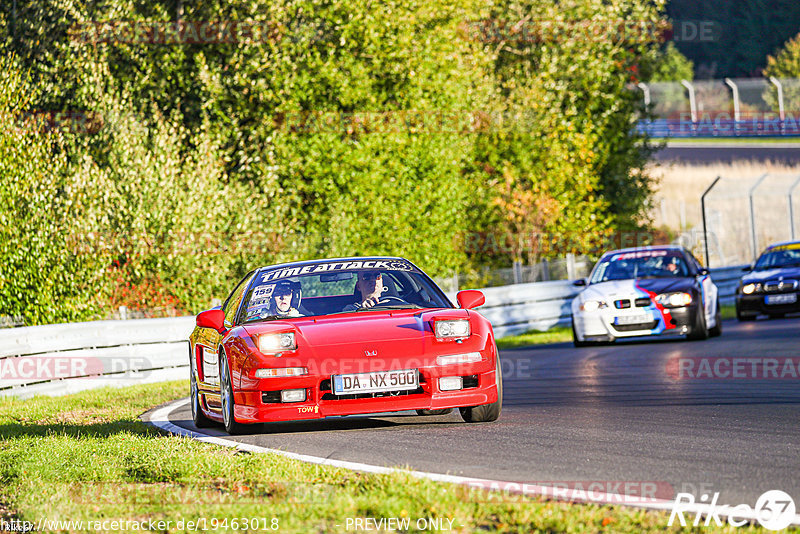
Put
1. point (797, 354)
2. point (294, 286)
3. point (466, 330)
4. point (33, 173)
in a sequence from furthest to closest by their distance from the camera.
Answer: point (33, 173), point (797, 354), point (294, 286), point (466, 330)

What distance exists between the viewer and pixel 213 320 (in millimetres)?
10031

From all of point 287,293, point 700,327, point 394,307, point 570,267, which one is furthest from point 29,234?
point 394,307

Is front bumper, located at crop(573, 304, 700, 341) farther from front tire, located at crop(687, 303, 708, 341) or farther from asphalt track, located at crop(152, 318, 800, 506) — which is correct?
asphalt track, located at crop(152, 318, 800, 506)

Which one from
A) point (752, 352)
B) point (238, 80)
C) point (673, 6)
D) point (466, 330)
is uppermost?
point (673, 6)

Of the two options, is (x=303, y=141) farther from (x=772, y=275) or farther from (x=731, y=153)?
(x=731, y=153)

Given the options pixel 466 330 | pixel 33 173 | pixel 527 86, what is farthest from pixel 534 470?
pixel 527 86

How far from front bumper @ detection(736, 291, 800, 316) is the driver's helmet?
1582 cm

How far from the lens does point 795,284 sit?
23328 millimetres

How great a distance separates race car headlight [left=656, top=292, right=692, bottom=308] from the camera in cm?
1845

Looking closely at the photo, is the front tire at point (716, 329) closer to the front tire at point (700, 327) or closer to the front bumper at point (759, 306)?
the front tire at point (700, 327)

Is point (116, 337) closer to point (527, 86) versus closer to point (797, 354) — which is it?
point (797, 354)

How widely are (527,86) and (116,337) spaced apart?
2202cm

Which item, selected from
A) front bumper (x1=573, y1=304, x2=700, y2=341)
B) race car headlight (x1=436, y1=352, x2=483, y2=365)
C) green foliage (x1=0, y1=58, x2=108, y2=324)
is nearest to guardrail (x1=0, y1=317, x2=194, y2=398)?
green foliage (x1=0, y1=58, x2=108, y2=324)

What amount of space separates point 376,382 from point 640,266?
1231cm
